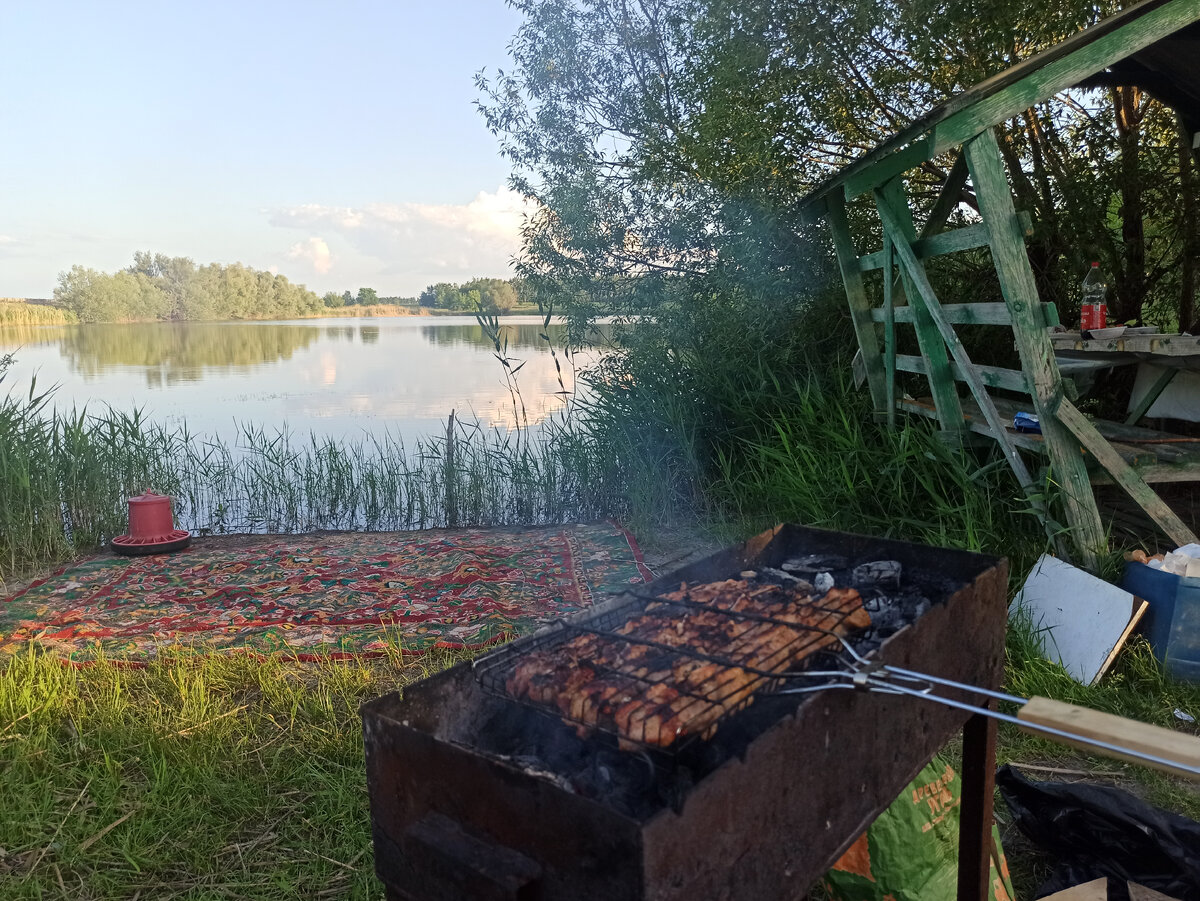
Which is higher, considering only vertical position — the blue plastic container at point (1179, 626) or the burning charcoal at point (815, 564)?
the burning charcoal at point (815, 564)

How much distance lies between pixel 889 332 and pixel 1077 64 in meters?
1.80

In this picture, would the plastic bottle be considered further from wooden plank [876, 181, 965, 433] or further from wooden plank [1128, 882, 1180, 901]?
wooden plank [1128, 882, 1180, 901]

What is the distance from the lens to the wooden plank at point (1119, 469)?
142 inches

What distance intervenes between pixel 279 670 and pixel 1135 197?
20.6ft

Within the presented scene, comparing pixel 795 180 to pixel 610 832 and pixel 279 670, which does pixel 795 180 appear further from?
pixel 610 832

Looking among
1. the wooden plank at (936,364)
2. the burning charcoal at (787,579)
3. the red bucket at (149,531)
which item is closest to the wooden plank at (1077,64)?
the wooden plank at (936,364)

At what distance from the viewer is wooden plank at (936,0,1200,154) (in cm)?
356

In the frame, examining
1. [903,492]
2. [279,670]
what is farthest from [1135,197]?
[279,670]

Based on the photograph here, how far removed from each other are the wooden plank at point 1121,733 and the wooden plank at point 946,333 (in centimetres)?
268

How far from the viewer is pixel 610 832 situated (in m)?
1.11

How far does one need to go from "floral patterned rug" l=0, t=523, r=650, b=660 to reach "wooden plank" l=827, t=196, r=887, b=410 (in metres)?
1.98

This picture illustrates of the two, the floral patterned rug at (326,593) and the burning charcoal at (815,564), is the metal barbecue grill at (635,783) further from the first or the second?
the floral patterned rug at (326,593)

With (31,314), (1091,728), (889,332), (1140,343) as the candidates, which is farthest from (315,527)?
(31,314)

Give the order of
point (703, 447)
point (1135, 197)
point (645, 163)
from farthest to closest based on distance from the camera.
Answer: point (645, 163)
point (703, 447)
point (1135, 197)
